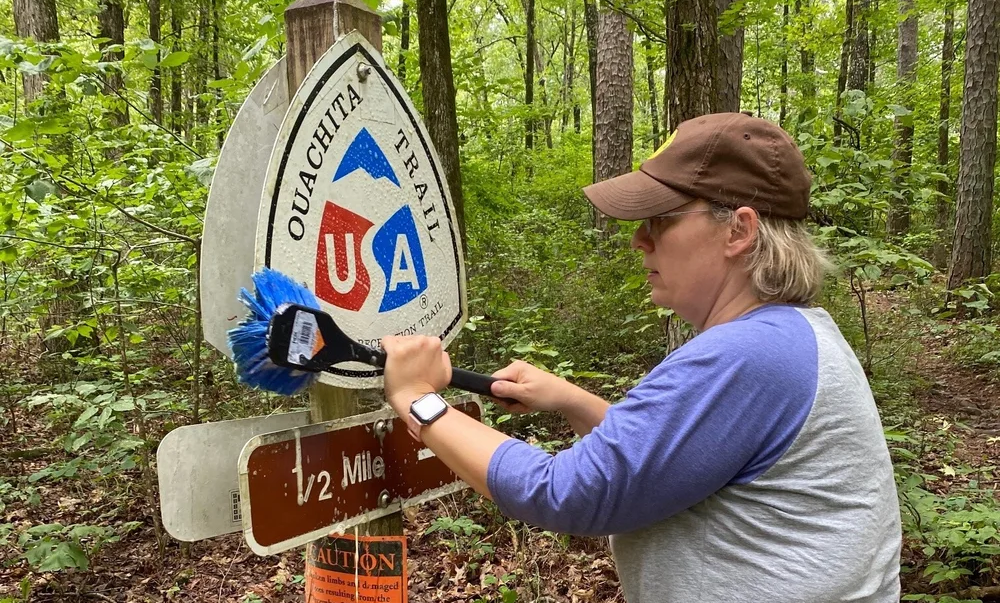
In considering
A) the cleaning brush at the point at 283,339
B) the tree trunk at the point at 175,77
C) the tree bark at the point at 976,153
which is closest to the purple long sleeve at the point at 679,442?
the cleaning brush at the point at 283,339

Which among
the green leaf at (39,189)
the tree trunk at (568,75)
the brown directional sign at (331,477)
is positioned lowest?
the brown directional sign at (331,477)

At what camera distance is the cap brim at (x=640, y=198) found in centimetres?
132

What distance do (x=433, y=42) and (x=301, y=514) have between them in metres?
4.09

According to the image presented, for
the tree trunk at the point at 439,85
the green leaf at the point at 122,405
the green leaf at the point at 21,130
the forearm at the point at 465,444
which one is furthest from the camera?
the tree trunk at the point at 439,85

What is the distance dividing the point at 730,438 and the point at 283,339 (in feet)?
2.58

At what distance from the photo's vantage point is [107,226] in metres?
3.83

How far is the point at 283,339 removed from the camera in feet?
3.74

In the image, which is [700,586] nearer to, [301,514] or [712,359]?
[712,359]

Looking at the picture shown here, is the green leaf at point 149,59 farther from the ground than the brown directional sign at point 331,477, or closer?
farther from the ground

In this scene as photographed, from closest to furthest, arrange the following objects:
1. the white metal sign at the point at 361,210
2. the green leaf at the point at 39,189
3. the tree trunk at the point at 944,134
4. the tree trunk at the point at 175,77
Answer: the white metal sign at the point at 361,210, the green leaf at the point at 39,189, the tree trunk at the point at 175,77, the tree trunk at the point at 944,134

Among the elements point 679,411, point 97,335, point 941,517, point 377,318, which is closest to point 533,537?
point 941,517

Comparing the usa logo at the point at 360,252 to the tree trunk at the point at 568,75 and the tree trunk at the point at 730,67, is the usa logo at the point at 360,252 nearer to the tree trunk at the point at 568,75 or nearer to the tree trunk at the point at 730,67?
the tree trunk at the point at 730,67

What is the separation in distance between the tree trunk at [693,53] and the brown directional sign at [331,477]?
7.88 feet

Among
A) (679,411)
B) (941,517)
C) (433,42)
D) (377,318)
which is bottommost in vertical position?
(941,517)
